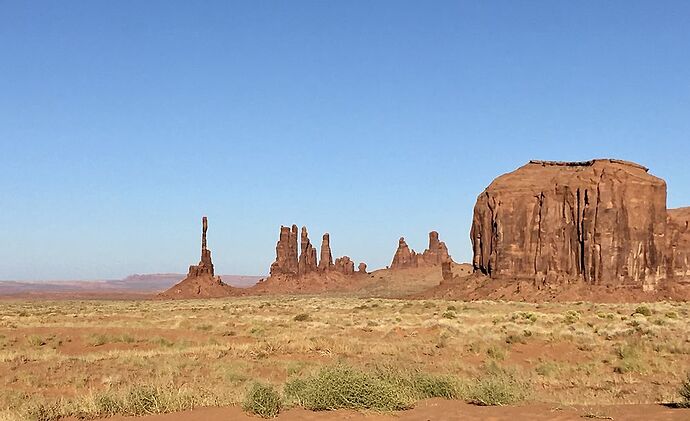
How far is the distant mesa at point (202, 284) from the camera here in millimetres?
114188

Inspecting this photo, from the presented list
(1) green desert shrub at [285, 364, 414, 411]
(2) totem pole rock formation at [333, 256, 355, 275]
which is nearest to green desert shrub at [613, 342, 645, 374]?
(1) green desert shrub at [285, 364, 414, 411]

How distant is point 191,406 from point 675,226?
84293 mm

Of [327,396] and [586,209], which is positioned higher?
[586,209]

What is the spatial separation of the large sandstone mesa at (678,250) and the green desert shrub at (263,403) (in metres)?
78.5

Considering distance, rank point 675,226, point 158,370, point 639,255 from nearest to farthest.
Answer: point 158,370
point 639,255
point 675,226

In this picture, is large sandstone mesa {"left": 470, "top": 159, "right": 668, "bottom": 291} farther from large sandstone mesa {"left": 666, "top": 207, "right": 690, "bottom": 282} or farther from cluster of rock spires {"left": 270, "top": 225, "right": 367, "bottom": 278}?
cluster of rock spires {"left": 270, "top": 225, "right": 367, "bottom": 278}

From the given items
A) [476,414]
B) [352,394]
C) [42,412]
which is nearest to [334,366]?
[352,394]

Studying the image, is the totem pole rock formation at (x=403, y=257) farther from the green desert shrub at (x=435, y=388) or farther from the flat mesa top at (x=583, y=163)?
the green desert shrub at (x=435, y=388)

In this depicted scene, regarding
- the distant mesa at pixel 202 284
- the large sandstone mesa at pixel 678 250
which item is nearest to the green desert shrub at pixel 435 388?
the large sandstone mesa at pixel 678 250

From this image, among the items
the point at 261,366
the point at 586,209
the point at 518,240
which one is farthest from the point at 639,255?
the point at 261,366

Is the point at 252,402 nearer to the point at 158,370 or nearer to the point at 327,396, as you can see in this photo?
the point at 327,396

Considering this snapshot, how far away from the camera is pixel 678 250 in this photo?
79.6 metres

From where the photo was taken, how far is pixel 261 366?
65.2 feet

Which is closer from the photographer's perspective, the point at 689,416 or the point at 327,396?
the point at 689,416
